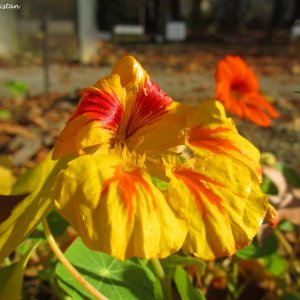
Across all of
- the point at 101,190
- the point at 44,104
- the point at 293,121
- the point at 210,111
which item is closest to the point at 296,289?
the point at 210,111

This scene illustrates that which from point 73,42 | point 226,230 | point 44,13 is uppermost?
point 226,230

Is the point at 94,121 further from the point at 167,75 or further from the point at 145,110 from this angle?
the point at 167,75

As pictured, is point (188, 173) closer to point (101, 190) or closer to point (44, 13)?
point (101, 190)

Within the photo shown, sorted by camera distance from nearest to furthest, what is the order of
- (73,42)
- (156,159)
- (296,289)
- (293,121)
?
(156,159) → (296,289) → (293,121) → (73,42)

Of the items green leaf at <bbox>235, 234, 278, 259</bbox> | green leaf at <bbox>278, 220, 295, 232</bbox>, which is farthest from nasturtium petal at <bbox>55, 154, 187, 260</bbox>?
green leaf at <bbox>278, 220, 295, 232</bbox>

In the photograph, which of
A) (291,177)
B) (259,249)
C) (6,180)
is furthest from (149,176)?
(291,177)

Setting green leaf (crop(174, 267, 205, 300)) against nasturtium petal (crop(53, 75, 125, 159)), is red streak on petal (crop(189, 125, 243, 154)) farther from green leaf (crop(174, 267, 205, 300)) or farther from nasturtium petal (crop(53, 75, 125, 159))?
green leaf (crop(174, 267, 205, 300))
